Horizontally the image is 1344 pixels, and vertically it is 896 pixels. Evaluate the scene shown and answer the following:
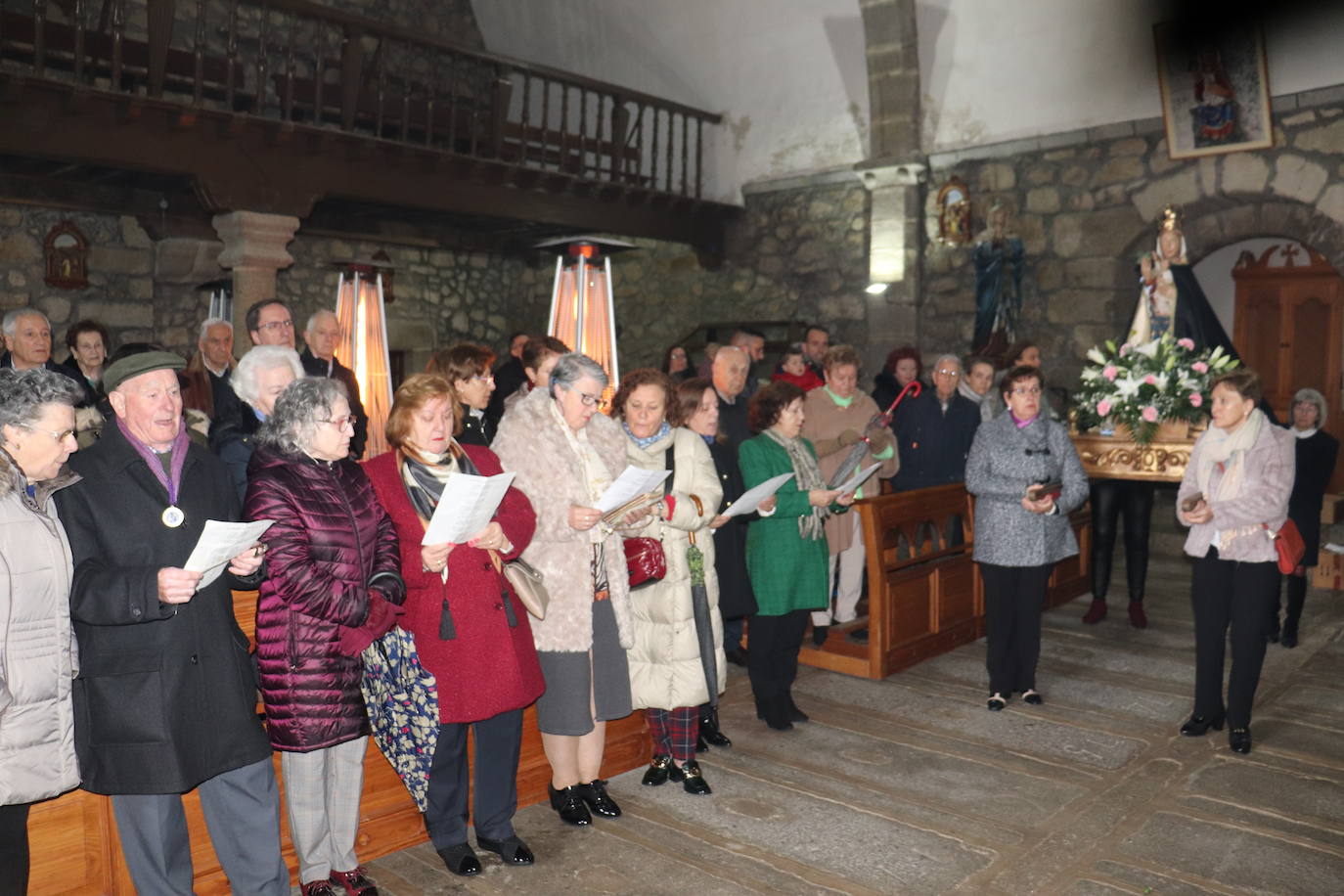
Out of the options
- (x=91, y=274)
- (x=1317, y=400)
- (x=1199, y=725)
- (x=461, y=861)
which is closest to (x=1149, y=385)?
(x=1317, y=400)

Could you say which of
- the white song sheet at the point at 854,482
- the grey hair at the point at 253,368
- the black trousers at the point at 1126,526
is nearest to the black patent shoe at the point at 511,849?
the grey hair at the point at 253,368

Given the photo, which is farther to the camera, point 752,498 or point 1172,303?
point 1172,303

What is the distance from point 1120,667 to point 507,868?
3.25 metres

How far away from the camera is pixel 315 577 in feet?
7.93

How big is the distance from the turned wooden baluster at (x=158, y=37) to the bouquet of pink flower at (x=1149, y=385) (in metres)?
5.91

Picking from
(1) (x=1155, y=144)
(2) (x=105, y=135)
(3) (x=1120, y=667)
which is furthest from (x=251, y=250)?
(1) (x=1155, y=144)

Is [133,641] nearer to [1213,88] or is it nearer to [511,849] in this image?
Answer: [511,849]

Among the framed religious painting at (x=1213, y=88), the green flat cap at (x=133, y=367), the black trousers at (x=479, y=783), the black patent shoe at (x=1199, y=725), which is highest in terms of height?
the framed religious painting at (x=1213, y=88)

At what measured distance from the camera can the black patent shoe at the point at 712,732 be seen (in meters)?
3.92

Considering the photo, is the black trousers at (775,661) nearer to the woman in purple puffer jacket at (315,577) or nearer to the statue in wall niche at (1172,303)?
the woman in purple puffer jacket at (315,577)

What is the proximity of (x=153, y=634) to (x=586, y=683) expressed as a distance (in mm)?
1225

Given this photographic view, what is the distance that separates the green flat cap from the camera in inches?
89.7

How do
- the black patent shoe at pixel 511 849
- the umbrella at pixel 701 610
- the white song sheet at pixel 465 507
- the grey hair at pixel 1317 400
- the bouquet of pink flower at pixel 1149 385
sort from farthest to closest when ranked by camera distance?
the grey hair at pixel 1317 400 < the bouquet of pink flower at pixel 1149 385 < the umbrella at pixel 701 610 < the black patent shoe at pixel 511 849 < the white song sheet at pixel 465 507

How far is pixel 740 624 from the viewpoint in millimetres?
4980
